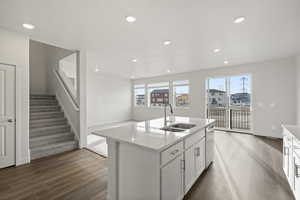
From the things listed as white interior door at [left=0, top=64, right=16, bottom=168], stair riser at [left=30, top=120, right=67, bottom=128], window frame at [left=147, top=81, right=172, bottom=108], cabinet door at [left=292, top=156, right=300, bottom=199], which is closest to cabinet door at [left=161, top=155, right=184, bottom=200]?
cabinet door at [left=292, top=156, right=300, bottom=199]

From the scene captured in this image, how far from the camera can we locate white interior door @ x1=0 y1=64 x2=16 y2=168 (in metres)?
2.58

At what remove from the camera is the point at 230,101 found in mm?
5590

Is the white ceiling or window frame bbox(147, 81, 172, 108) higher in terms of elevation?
the white ceiling

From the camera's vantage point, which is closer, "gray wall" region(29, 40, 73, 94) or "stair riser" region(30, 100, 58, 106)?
"stair riser" region(30, 100, 58, 106)

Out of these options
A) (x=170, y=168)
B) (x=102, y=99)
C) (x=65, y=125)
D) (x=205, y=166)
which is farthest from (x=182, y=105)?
(x=170, y=168)

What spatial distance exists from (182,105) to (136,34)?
5.02m

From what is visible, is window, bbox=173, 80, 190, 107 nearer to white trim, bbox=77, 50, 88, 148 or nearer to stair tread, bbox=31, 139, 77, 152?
white trim, bbox=77, 50, 88, 148

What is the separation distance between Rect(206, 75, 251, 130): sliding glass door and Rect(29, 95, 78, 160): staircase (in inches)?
215

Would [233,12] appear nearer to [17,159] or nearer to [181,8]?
[181,8]

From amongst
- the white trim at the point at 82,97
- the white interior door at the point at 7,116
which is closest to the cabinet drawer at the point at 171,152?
the white trim at the point at 82,97

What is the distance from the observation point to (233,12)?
205 cm

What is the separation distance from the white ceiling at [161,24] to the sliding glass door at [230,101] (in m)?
1.70

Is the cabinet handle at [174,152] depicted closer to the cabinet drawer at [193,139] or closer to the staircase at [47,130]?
the cabinet drawer at [193,139]

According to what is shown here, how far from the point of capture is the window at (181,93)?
6.92 meters
